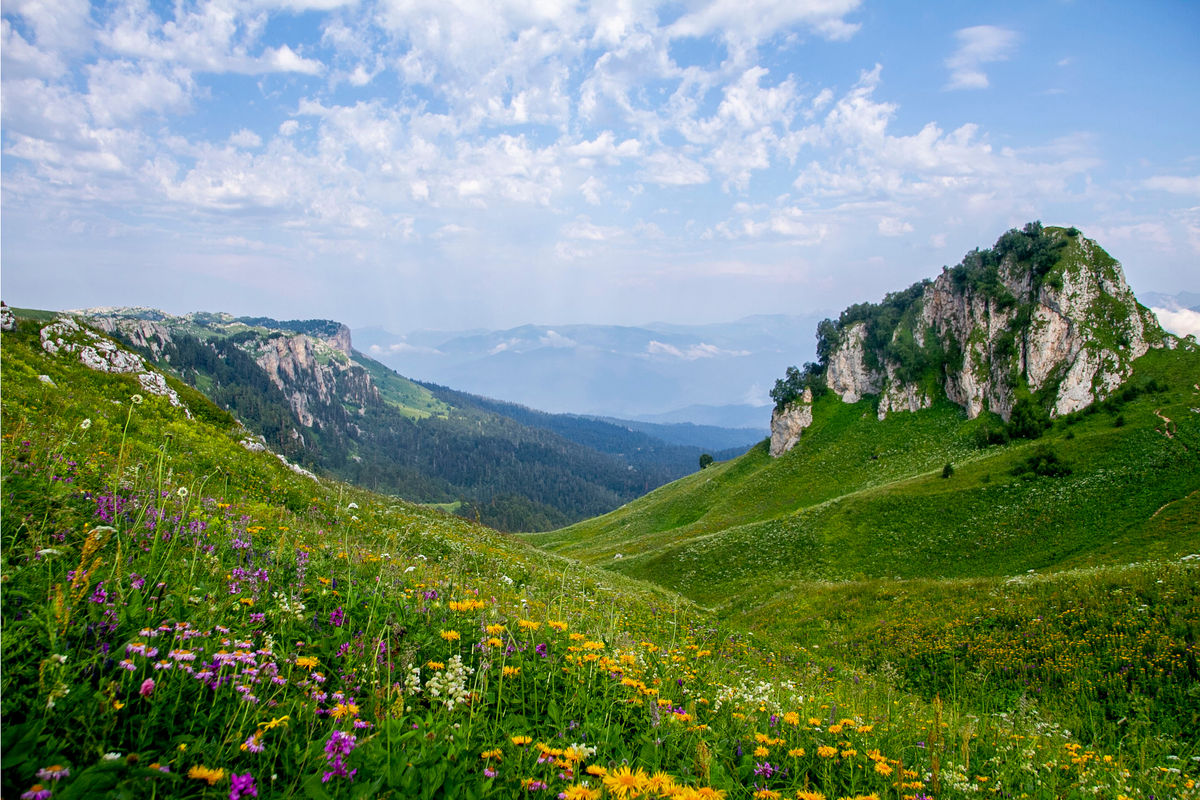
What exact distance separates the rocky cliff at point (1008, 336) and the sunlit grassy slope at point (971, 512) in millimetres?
3376

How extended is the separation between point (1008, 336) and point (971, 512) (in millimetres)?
34041

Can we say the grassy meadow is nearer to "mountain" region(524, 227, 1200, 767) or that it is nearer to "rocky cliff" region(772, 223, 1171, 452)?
"mountain" region(524, 227, 1200, 767)

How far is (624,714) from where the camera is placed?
484 cm

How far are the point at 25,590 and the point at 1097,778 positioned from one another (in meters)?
9.29

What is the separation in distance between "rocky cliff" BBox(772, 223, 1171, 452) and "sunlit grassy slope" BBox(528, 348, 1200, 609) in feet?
11.1

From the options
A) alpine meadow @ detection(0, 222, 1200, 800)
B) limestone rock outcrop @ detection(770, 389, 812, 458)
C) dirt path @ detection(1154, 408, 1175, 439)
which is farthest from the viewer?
limestone rock outcrop @ detection(770, 389, 812, 458)

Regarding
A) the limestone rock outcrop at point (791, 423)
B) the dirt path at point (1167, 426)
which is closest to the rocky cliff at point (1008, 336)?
the limestone rock outcrop at point (791, 423)

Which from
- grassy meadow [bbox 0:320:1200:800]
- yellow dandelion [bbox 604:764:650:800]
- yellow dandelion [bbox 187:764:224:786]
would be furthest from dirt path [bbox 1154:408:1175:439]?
yellow dandelion [bbox 187:764:224:786]

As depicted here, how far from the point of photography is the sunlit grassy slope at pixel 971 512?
32562mm

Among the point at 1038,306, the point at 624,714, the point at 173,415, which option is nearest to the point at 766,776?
the point at 624,714

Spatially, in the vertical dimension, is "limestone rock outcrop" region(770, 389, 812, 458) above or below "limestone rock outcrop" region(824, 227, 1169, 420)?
below

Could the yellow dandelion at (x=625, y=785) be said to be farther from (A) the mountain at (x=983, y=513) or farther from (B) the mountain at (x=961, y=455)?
(B) the mountain at (x=961, y=455)

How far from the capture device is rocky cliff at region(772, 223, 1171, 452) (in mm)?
56406

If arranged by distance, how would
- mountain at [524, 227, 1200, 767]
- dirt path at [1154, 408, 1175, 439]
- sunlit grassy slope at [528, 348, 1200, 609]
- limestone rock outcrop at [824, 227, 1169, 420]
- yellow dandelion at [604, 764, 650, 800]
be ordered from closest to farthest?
1. yellow dandelion at [604, 764, 650, 800]
2. mountain at [524, 227, 1200, 767]
3. sunlit grassy slope at [528, 348, 1200, 609]
4. dirt path at [1154, 408, 1175, 439]
5. limestone rock outcrop at [824, 227, 1169, 420]
